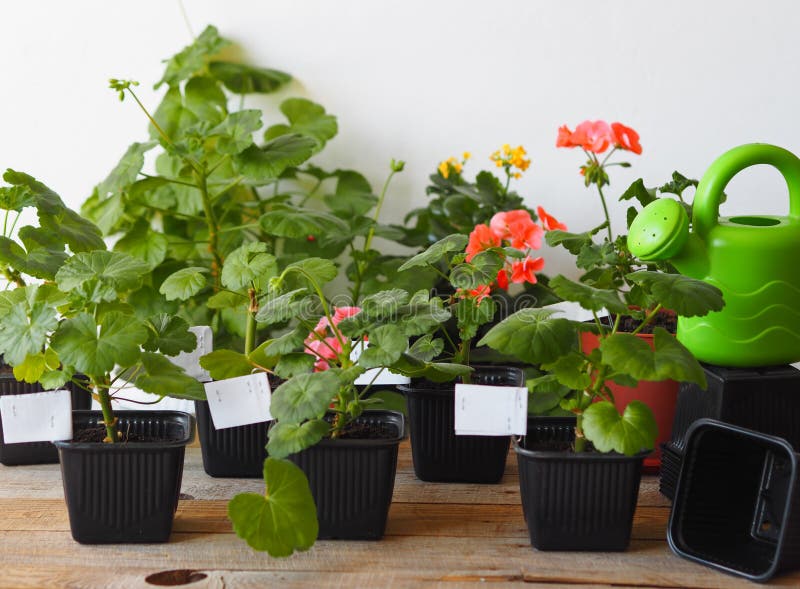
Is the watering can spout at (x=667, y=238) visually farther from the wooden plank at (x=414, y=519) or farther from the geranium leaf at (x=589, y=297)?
the wooden plank at (x=414, y=519)

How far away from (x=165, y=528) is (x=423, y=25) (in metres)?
1.24

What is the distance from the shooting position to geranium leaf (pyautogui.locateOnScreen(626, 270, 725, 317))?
112 cm

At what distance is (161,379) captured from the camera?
3.88 ft

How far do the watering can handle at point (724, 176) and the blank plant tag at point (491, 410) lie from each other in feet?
1.27

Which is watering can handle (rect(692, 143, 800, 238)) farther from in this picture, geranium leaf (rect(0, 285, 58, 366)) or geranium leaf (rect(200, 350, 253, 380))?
geranium leaf (rect(0, 285, 58, 366))

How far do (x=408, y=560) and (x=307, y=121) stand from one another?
42.5 inches

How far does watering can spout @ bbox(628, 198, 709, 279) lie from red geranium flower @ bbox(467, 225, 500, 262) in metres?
0.26

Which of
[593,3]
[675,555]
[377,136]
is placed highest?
[593,3]

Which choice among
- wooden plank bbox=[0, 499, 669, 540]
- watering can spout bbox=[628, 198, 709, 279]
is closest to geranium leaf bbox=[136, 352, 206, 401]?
wooden plank bbox=[0, 499, 669, 540]

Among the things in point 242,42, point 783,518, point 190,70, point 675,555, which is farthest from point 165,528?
point 242,42

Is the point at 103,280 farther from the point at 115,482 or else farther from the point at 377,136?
the point at 377,136

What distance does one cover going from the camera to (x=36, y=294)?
1.27 metres

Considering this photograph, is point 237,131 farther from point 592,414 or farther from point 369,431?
point 592,414

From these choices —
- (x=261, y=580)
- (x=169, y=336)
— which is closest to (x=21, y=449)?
(x=169, y=336)
